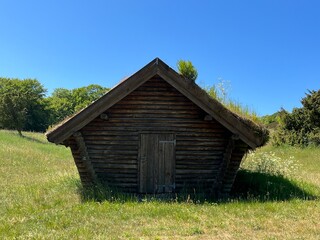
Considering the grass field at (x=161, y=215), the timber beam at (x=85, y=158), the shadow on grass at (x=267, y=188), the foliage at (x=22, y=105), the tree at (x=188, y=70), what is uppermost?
the foliage at (x=22, y=105)

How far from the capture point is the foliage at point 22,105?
146 ft

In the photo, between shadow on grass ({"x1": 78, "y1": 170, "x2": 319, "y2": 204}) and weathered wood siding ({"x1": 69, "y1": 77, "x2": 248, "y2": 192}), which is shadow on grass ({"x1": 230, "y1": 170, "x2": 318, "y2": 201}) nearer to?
shadow on grass ({"x1": 78, "y1": 170, "x2": 319, "y2": 204})

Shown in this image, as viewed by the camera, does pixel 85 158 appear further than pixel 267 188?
No

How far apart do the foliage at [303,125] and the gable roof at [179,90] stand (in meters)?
22.7

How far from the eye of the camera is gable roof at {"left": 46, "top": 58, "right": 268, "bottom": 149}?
32.2 feet

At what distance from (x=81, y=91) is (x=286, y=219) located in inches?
3765

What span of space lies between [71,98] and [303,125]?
250ft

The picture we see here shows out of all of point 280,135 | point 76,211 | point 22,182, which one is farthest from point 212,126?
point 280,135

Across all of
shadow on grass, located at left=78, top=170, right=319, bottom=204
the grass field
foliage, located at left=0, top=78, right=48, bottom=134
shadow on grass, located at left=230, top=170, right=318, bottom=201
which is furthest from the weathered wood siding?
foliage, located at left=0, top=78, right=48, bottom=134

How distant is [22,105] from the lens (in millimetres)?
47094

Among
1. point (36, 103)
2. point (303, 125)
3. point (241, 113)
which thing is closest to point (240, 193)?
point (241, 113)

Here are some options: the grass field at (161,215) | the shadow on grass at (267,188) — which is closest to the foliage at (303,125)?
the shadow on grass at (267,188)

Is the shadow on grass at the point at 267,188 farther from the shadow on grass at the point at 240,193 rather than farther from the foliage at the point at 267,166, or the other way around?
the foliage at the point at 267,166

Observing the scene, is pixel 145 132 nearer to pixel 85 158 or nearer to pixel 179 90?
pixel 179 90
